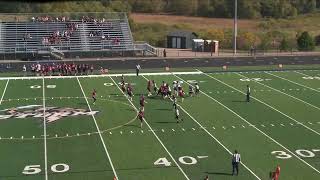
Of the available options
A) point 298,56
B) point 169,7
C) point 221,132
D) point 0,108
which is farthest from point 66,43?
point 169,7

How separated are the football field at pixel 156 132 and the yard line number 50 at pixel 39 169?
0.10ft

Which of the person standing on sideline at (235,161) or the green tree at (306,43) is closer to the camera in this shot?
the person standing on sideline at (235,161)

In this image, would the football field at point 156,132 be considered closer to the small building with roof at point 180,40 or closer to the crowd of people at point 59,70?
the crowd of people at point 59,70

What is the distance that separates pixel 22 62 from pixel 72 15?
1093 centimetres

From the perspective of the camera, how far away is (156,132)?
22672mm

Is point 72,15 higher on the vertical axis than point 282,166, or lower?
higher

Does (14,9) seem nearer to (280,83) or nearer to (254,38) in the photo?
(254,38)

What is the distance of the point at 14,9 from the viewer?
212 ft

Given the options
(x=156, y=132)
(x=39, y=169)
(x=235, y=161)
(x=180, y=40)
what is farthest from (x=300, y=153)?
(x=180, y=40)

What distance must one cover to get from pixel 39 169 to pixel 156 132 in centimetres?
610

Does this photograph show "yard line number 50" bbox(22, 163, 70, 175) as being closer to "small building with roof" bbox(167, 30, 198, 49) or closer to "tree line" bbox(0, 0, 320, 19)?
"small building with roof" bbox(167, 30, 198, 49)

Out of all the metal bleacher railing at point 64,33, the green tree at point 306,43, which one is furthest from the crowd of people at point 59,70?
the green tree at point 306,43

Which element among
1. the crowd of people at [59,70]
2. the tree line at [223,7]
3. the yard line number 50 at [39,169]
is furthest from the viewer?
the tree line at [223,7]

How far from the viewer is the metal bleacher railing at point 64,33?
50.3 meters
